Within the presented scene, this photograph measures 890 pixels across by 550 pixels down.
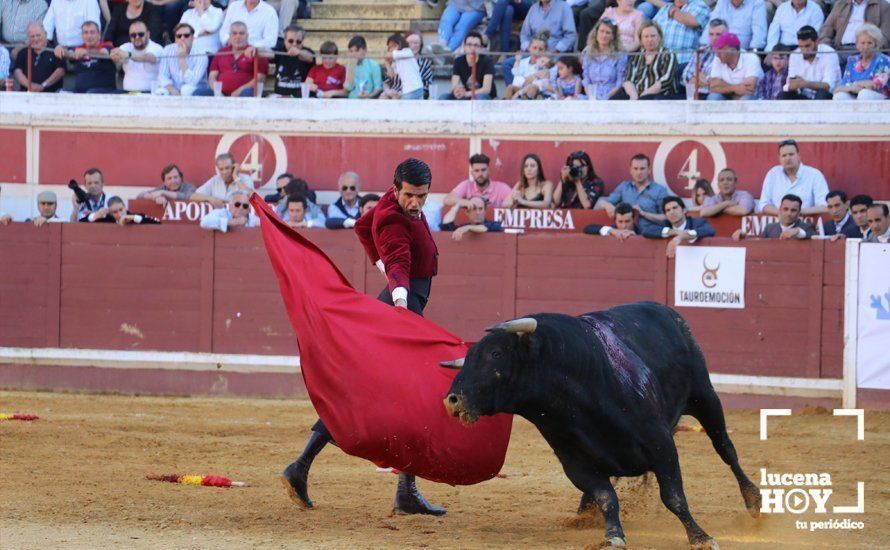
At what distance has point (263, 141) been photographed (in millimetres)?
13555

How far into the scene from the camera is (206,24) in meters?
14.2

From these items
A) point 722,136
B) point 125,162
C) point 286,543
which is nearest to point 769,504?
point 286,543

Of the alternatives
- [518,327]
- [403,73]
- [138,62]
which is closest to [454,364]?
[518,327]

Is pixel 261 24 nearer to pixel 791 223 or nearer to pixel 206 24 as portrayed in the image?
pixel 206 24

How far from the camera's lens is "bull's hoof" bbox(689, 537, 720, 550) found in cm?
575

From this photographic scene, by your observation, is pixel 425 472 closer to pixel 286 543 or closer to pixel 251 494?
pixel 286 543

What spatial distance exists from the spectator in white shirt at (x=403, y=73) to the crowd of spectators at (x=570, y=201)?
0.94m

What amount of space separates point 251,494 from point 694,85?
22.2 ft

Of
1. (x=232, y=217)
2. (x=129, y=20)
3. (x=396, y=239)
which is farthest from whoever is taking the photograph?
(x=129, y=20)

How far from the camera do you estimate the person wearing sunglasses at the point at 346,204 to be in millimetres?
12430

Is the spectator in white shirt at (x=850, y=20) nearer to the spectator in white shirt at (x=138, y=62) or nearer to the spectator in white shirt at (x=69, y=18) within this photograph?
the spectator in white shirt at (x=138, y=62)

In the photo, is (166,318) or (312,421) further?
(166,318)

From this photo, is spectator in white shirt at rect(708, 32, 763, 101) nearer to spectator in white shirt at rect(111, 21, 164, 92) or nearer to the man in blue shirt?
the man in blue shirt

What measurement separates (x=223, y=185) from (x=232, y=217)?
1.42 feet
